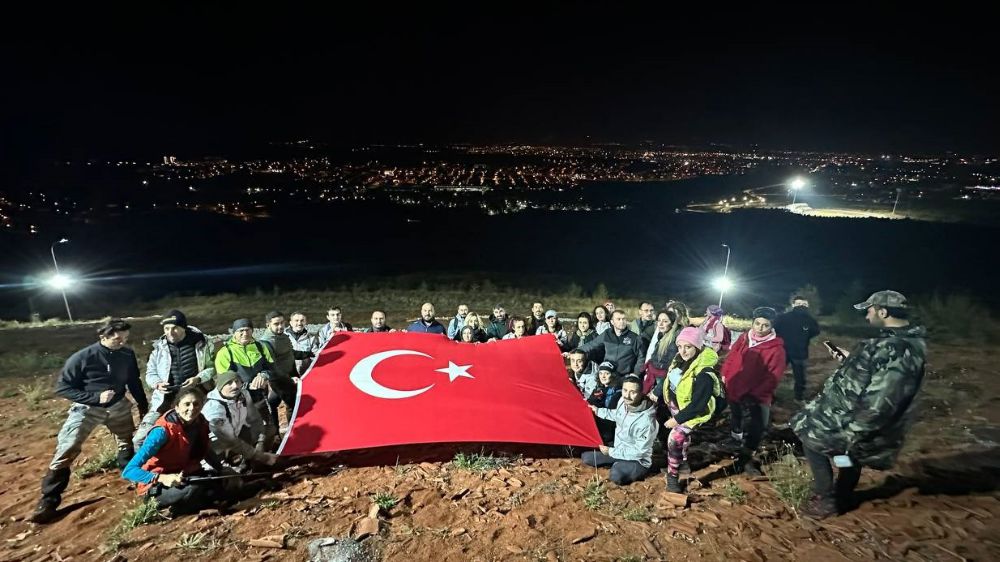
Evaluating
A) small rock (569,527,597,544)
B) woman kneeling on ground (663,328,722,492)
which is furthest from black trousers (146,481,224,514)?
woman kneeling on ground (663,328,722,492)

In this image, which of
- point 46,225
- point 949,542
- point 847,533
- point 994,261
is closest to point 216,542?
point 847,533

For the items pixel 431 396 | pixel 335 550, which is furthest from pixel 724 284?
pixel 335 550

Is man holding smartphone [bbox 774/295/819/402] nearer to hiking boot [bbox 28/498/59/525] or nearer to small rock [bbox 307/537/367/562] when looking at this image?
small rock [bbox 307/537/367/562]

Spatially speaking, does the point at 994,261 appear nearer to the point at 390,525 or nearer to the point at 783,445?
the point at 783,445

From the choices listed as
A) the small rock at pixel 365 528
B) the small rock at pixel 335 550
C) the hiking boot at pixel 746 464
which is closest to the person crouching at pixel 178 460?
the small rock at pixel 335 550

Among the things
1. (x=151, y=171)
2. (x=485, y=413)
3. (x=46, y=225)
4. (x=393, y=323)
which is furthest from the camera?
(x=151, y=171)

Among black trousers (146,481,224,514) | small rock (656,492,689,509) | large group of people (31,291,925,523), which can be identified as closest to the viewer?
large group of people (31,291,925,523)

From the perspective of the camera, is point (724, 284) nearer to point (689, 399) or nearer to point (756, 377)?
point (756, 377)
